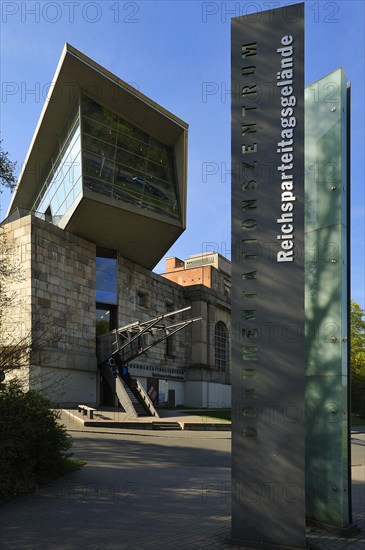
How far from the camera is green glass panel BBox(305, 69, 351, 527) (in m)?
7.92

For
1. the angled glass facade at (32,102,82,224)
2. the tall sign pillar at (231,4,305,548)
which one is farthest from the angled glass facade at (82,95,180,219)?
the tall sign pillar at (231,4,305,548)

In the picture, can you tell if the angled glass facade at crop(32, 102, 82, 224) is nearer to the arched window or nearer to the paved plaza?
the arched window

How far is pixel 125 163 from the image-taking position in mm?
37062

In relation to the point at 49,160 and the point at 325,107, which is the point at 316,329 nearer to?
the point at 325,107

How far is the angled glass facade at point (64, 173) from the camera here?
34750mm

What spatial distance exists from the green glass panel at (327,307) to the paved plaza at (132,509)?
0.77 m

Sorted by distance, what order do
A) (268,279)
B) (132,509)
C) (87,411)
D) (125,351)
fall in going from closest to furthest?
1. (268,279)
2. (132,509)
3. (87,411)
4. (125,351)

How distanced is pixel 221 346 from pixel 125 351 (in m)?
19.3

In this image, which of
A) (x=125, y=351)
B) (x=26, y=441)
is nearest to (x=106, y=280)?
(x=125, y=351)

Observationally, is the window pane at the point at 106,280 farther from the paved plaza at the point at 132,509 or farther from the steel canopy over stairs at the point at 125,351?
the paved plaza at the point at 132,509

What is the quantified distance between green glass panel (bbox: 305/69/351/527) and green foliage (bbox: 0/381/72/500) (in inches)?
204

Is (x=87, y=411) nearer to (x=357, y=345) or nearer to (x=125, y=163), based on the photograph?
(x=125, y=163)

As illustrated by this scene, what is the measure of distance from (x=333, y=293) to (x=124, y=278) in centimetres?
3326

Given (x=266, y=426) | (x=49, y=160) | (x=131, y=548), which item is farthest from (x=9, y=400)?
(x=49, y=160)
